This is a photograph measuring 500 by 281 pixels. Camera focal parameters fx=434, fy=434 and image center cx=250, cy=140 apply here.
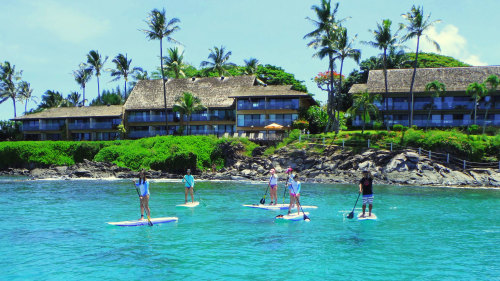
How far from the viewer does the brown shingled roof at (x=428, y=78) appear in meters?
57.8

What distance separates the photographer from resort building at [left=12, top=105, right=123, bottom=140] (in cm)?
6725

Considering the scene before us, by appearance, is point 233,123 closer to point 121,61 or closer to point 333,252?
point 121,61

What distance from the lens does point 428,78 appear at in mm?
59906

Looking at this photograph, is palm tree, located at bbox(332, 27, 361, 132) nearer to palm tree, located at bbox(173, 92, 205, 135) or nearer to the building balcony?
palm tree, located at bbox(173, 92, 205, 135)

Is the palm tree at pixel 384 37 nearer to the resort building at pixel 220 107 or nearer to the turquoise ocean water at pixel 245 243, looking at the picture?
the resort building at pixel 220 107

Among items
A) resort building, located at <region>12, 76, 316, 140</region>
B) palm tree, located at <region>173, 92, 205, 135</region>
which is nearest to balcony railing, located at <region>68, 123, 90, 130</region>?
resort building, located at <region>12, 76, 316, 140</region>

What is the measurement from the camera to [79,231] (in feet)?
59.2

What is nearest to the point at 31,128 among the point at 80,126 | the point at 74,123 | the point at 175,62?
the point at 74,123

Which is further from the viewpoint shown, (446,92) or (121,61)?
(121,61)

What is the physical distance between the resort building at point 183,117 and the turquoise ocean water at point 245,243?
104 ft

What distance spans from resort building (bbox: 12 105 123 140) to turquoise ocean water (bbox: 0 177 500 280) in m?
41.1

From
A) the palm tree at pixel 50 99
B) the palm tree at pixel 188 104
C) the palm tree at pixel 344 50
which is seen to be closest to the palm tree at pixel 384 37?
the palm tree at pixel 344 50

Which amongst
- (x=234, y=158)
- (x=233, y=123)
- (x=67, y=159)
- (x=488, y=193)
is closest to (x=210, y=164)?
(x=234, y=158)

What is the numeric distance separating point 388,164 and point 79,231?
3370cm
